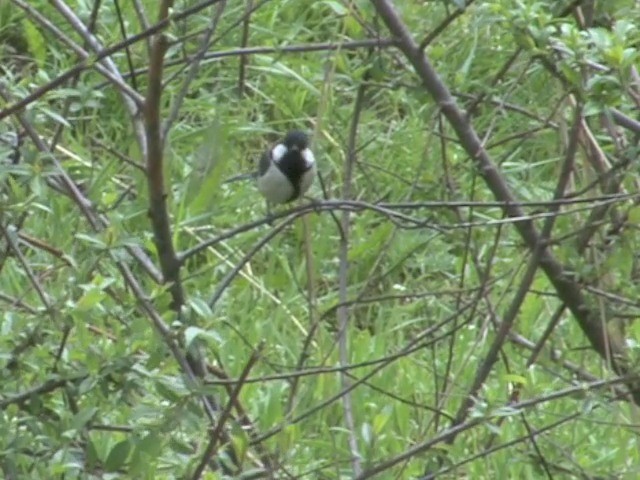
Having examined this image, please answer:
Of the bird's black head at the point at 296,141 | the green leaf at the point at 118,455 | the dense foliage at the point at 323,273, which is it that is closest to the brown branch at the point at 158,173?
the dense foliage at the point at 323,273

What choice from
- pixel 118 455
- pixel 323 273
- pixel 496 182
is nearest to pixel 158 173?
pixel 118 455

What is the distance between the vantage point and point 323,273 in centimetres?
347

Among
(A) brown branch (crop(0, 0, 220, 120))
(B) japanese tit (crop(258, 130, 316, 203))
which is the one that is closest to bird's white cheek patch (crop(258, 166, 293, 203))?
(B) japanese tit (crop(258, 130, 316, 203))

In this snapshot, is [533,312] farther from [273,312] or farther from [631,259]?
[631,259]

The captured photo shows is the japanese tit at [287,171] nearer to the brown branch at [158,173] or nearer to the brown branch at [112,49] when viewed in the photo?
the brown branch at [158,173]

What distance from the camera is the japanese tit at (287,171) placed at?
312 centimetres

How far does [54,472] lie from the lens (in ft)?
4.87

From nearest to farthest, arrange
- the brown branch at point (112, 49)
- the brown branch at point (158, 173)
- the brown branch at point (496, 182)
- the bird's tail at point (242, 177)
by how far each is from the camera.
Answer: the brown branch at point (112, 49) < the brown branch at point (158, 173) < the brown branch at point (496, 182) < the bird's tail at point (242, 177)

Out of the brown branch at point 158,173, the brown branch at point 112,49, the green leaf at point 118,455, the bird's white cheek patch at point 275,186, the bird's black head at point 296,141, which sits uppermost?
the brown branch at point 112,49

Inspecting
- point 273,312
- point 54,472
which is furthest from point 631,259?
point 273,312

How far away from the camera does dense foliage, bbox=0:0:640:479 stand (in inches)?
62.0

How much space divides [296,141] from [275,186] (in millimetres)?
111

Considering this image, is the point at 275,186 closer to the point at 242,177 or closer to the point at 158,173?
the point at 242,177

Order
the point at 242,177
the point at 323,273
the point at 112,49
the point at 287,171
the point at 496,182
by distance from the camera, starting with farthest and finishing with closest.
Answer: the point at 323,273 → the point at 242,177 → the point at 287,171 → the point at 496,182 → the point at 112,49
